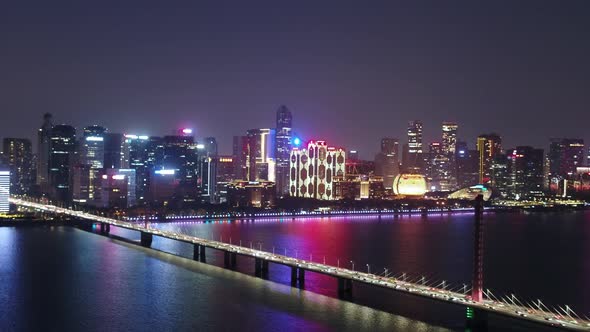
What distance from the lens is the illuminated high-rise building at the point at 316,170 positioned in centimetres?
10700

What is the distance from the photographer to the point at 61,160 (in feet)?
342

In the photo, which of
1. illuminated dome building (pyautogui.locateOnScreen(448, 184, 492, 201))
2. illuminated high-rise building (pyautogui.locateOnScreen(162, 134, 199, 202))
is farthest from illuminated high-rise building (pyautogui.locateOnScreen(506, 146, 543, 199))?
illuminated high-rise building (pyautogui.locateOnScreen(162, 134, 199, 202))

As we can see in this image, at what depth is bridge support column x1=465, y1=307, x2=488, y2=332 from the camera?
70.5ft

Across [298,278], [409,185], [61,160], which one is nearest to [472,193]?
[409,185]

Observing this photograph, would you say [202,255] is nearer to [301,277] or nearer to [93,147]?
[301,277]

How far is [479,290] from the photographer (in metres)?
22.3

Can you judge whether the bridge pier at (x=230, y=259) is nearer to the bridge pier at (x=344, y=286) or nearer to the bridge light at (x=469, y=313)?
the bridge pier at (x=344, y=286)

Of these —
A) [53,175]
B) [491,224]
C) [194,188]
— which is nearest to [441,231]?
[491,224]

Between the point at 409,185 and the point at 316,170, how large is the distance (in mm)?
14513

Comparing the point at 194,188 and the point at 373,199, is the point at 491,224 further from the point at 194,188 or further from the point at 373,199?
the point at 194,188

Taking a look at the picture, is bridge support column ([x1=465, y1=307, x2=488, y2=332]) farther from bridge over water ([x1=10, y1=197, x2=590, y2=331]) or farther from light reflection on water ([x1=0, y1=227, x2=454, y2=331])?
light reflection on water ([x1=0, y1=227, x2=454, y2=331])

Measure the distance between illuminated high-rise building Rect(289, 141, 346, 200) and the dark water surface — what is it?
50966 mm

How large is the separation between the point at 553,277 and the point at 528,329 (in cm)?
1355

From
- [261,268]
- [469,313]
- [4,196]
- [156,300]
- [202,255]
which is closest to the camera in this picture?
[469,313]
